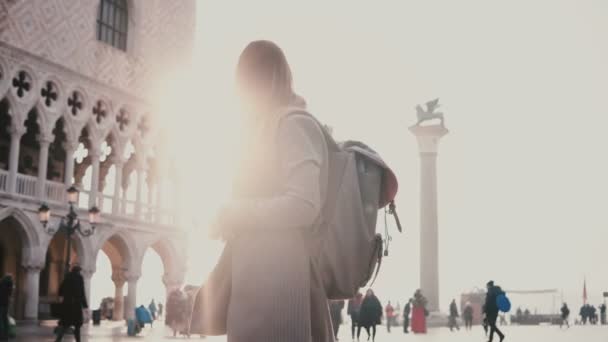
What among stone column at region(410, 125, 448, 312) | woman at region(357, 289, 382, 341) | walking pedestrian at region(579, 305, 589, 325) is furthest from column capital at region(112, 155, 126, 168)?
walking pedestrian at region(579, 305, 589, 325)

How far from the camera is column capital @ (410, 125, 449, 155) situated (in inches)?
1335

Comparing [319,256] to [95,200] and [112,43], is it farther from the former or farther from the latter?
[112,43]

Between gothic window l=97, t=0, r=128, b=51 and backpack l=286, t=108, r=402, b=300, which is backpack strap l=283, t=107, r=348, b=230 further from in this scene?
gothic window l=97, t=0, r=128, b=51

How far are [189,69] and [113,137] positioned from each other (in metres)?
4.45

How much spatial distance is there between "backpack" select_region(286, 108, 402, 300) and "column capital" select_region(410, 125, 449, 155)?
31883 mm

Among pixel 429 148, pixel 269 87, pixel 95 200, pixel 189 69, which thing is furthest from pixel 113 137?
pixel 269 87

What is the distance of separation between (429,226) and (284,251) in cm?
3114

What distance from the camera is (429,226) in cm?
3300

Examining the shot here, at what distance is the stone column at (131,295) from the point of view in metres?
28.2

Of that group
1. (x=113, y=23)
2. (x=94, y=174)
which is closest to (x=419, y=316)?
(x=94, y=174)

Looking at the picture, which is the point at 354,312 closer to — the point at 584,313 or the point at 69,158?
the point at 69,158

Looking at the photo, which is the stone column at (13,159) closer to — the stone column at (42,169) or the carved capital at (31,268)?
the stone column at (42,169)

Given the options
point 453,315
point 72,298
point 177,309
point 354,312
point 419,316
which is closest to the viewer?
point 72,298

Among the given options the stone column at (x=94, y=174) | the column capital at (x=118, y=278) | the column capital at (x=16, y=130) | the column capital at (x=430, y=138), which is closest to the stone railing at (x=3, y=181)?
the column capital at (x=16, y=130)
